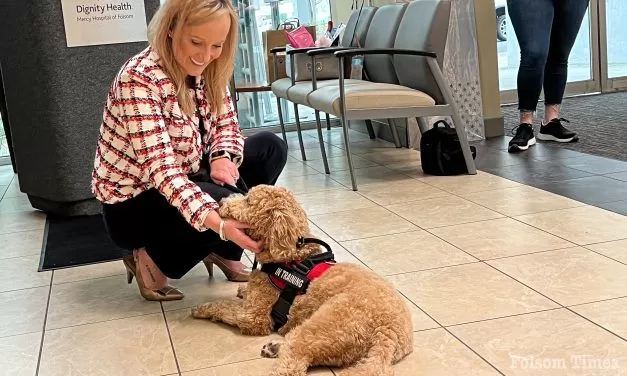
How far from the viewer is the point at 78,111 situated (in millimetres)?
3760

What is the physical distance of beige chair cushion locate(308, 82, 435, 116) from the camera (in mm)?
3898

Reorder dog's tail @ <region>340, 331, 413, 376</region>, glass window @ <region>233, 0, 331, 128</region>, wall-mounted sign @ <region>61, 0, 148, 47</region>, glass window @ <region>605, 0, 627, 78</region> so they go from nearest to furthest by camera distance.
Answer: dog's tail @ <region>340, 331, 413, 376</region>
wall-mounted sign @ <region>61, 0, 148, 47</region>
glass window @ <region>233, 0, 331, 128</region>
glass window @ <region>605, 0, 627, 78</region>

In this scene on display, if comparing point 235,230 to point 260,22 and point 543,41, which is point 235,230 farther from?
point 260,22

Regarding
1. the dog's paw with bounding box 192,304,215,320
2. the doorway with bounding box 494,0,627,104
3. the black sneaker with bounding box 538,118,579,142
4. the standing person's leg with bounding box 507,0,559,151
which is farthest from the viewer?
the doorway with bounding box 494,0,627,104

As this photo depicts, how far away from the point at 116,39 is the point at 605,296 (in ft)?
8.34

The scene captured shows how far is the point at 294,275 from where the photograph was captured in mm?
2023

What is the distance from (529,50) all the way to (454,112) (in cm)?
79

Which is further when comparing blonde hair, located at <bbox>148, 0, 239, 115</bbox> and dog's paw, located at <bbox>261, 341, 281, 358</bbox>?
blonde hair, located at <bbox>148, 0, 239, 115</bbox>

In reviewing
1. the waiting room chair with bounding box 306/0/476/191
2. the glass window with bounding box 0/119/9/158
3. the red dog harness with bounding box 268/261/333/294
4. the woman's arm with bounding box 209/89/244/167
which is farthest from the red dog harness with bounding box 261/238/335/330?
the glass window with bounding box 0/119/9/158

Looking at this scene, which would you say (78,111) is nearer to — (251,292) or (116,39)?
(116,39)

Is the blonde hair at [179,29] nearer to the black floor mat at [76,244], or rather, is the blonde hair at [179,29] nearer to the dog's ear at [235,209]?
the dog's ear at [235,209]

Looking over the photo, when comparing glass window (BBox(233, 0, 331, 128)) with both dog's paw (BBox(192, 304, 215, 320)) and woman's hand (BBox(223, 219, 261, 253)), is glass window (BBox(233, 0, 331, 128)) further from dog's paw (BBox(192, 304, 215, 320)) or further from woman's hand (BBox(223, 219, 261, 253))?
woman's hand (BBox(223, 219, 261, 253))

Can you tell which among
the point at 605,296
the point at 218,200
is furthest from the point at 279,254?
the point at 605,296

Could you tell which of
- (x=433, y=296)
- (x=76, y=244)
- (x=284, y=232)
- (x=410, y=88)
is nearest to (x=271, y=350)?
(x=284, y=232)
